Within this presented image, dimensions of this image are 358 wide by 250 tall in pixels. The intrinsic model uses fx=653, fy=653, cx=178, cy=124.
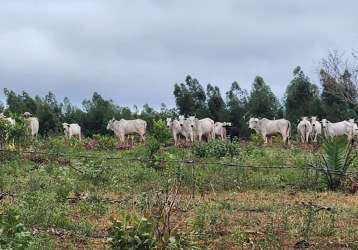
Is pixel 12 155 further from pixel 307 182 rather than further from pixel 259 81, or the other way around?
pixel 259 81

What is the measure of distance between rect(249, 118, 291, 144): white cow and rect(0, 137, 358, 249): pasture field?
1386 centimetres

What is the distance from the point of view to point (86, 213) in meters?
9.41

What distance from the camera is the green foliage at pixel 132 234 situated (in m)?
5.74

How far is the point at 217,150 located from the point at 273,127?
1234cm

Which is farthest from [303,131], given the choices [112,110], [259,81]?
[112,110]

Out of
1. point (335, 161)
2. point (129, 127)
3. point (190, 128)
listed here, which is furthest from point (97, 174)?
point (129, 127)

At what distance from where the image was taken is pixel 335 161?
43.3 feet

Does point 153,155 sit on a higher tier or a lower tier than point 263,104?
lower

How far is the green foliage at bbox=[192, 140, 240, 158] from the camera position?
18734 mm

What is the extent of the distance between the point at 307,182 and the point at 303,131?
17.6 m

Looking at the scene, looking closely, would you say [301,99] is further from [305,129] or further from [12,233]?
[12,233]

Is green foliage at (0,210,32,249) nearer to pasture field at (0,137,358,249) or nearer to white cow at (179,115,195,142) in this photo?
pasture field at (0,137,358,249)

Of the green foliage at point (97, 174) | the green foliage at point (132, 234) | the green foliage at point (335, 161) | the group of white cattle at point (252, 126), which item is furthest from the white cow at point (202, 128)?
the green foliage at point (132, 234)

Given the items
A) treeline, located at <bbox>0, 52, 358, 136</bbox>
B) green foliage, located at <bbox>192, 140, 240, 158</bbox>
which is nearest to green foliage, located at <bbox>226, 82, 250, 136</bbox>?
treeline, located at <bbox>0, 52, 358, 136</bbox>
